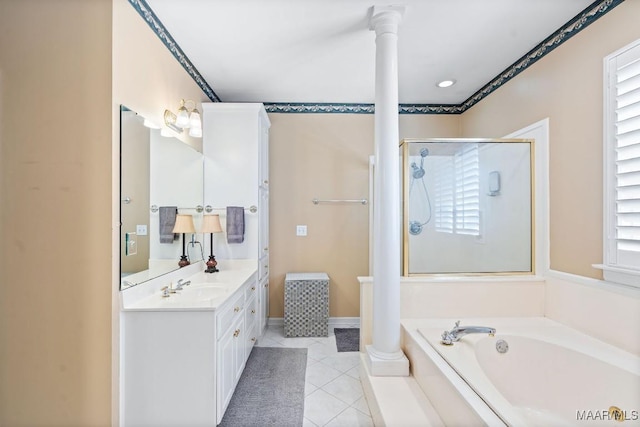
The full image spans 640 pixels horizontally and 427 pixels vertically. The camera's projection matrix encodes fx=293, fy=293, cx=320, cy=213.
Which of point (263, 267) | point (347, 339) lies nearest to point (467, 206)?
point (347, 339)

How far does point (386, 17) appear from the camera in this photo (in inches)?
69.1

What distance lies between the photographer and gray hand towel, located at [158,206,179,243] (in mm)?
2021

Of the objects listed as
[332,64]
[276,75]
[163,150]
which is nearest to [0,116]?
[163,150]

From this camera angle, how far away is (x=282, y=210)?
3271mm

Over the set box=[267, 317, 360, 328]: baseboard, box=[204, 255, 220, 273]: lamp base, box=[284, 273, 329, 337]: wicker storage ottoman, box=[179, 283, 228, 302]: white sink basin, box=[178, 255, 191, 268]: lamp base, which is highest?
box=[178, 255, 191, 268]: lamp base

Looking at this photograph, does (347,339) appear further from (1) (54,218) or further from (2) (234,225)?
(1) (54,218)

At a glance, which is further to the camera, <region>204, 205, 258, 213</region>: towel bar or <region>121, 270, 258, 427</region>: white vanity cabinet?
<region>204, 205, 258, 213</region>: towel bar

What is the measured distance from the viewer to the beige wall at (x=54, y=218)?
142 centimetres

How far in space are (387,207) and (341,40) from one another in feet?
4.09

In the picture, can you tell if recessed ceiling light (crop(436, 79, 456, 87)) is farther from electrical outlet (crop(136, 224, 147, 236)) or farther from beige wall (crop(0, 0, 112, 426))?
electrical outlet (crop(136, 224, 147, 236))

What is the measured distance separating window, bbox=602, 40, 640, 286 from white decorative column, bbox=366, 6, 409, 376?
3.73 ft

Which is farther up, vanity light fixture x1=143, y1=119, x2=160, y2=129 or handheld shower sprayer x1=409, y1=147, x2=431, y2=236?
vanity light fixture x1=143, y1=119, x2=160, y2=129

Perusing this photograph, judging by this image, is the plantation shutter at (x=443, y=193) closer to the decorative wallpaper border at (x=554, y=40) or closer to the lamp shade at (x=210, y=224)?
the decorative wallpaper border at (x=554, y=40)

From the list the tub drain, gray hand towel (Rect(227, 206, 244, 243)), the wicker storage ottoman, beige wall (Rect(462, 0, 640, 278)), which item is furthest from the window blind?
gray hand towel (Rect(227, 206, 244, 243))
